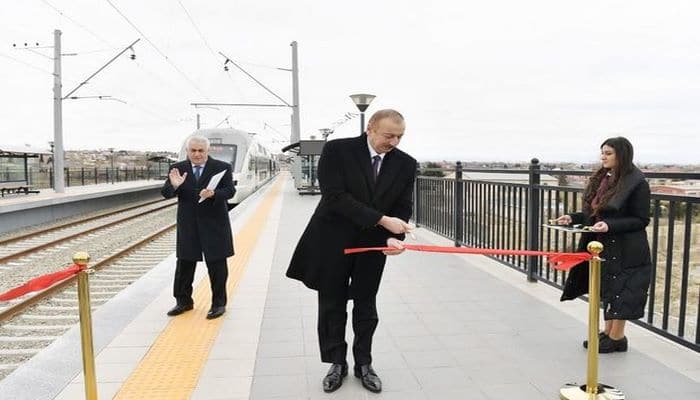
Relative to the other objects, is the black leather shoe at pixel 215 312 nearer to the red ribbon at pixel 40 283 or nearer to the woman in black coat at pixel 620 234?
the red ribbon at pixel 40 283

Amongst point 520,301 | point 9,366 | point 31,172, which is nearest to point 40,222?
point 31,172

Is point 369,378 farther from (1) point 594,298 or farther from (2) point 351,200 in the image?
(1) point 594,298

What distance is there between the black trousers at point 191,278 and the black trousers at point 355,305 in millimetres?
1736

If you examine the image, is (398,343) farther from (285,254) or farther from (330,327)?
(285,254)

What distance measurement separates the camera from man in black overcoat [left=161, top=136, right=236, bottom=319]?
4.62 metres

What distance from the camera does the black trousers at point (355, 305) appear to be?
325cm

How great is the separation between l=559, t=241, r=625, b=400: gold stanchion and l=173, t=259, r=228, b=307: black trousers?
9.60 feet

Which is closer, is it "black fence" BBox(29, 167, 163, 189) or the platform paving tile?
the platform paving tile

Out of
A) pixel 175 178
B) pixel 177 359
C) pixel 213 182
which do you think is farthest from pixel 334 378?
pixel 175 178

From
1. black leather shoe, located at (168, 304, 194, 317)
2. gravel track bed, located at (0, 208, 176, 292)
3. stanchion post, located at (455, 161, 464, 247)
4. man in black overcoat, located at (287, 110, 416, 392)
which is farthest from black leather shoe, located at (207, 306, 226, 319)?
gravel track bed, located at (0, 208, 176, 292)

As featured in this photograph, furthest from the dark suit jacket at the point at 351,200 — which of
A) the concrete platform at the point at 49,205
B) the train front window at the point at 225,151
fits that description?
the train front window at the point at 225,151

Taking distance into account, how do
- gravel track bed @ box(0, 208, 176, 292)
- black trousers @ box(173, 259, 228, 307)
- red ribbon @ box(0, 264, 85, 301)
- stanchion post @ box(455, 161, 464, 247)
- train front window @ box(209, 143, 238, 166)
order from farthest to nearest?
1. train front window @ box(209, 143, 238, 166)
2. gravel track bed @ box(0, 208, 176, 292)
3. stanchion post @ box(455, 161, 464, 247)
4. black trousers @ box(173, 259, 228, 307)
5. red ribbon @ box(0, 264, 85, 301)

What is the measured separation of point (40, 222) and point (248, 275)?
13.4 m

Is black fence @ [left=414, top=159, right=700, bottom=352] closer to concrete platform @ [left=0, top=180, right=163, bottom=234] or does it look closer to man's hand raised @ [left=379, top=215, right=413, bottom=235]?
man's hand raised @ [left=379, top=215, right=413, bottom=235]
